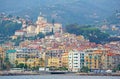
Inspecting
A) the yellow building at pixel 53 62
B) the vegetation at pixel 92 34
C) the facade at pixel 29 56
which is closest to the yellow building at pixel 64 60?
the yellow building at pixel 53 62

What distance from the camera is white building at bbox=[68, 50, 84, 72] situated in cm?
8525

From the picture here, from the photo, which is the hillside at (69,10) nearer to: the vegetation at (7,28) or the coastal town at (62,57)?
the vegetation at (7,28)

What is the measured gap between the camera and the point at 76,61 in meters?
86.1

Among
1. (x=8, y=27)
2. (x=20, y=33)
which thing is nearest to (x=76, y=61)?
(x=20, y=33)

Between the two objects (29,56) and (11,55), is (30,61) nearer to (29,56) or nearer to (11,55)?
(11,55)

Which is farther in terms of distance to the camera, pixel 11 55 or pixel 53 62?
pixel 11 55

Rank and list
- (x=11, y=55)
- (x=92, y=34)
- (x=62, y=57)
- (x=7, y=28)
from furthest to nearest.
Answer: (x=7, y=28) < (x=92, y=34) < (x=11, y=55) < (x=62, y=57)

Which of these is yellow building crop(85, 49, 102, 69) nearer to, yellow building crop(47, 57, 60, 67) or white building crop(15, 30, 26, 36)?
yellow building crop(47, 57, 60, 67)

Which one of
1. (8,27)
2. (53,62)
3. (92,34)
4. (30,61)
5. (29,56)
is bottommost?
(53,62)

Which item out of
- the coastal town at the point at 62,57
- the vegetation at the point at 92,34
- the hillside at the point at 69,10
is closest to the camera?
the coastal town at the point at 62,57

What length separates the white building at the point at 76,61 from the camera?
85250mm

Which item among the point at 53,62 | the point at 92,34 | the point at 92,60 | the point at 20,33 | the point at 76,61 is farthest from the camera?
the point at 20,33

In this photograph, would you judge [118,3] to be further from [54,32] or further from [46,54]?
[46,54]

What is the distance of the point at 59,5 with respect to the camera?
17562cm
